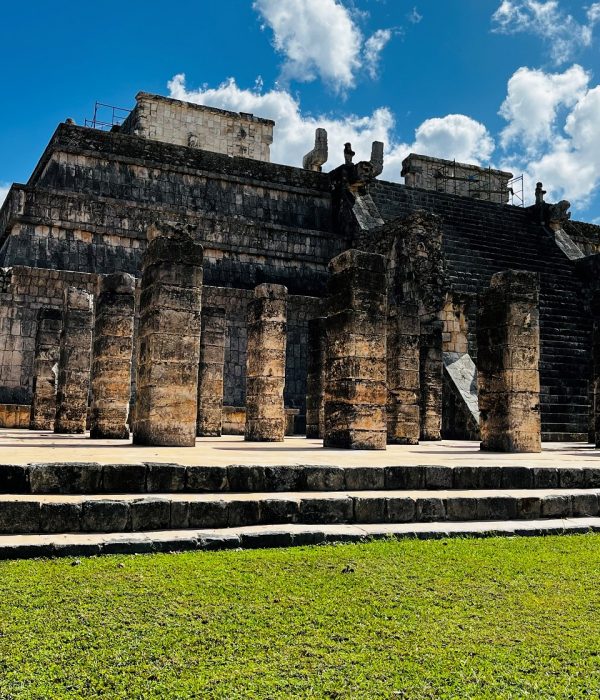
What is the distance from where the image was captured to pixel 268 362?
45.5 feet

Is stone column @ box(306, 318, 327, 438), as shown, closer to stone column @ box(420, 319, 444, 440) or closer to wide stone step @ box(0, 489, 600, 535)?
stone column @ box(420, 319, 444, 440)

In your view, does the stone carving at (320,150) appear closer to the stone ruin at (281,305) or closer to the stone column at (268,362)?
the stone ruin at (281,305)

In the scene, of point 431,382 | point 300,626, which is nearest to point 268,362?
point 431,382

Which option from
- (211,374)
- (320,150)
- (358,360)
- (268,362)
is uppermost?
(320,150)

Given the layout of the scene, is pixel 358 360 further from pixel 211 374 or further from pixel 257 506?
pixel 211 374

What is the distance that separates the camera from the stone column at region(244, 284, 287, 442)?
13.7 meters

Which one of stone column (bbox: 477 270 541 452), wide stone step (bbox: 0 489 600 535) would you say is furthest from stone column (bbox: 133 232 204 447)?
stone column (bbox: 477 270 541 452)

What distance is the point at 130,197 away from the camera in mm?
21984

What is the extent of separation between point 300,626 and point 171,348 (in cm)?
702

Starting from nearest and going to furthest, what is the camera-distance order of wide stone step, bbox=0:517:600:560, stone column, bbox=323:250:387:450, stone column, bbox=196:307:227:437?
wide stone step, bbox=0:517:600:560 < stone column, bbox=323:250:387:450 < stone column, bbox=196:307:227:437

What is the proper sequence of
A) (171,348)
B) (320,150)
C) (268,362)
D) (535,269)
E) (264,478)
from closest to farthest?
(264,478), (171,348), (268,362), (535,269), (320,150)

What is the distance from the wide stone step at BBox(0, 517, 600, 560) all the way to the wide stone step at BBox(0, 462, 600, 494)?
724 mm

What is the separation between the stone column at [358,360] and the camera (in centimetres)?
1075

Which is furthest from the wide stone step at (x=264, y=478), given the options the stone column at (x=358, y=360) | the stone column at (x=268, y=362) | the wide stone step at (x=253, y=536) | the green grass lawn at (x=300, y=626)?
the stone column at (x=268, y=362)
